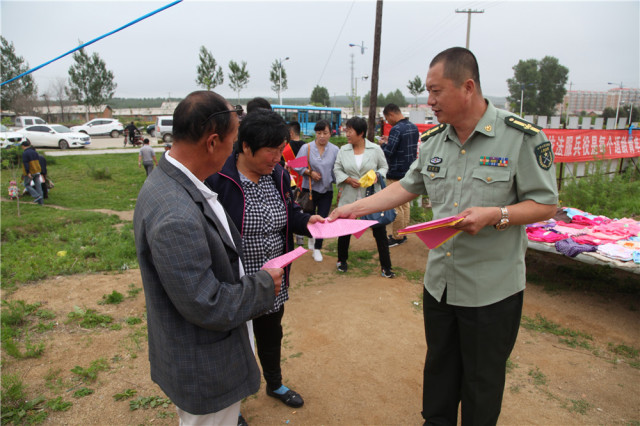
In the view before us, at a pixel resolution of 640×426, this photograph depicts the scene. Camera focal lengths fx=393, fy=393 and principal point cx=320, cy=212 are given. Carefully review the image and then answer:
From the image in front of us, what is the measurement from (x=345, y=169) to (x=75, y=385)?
11.4ft

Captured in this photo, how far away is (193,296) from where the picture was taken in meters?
1.32

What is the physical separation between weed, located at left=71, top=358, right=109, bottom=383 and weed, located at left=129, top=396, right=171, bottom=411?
1.70 feet

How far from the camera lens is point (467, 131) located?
81.1 inches

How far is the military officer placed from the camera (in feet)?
6.19

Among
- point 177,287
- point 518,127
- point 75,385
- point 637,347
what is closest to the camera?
point 177,287

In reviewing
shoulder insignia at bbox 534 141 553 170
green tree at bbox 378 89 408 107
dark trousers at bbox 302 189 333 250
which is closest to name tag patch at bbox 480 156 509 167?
shoulder insignia at bbox 534 141 553 170

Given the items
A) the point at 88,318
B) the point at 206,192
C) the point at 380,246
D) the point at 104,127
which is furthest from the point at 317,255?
the point at 104,127

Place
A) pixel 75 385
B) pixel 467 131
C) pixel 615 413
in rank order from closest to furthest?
pixel 467 131 < pixel 615 413 < pixel 75 385

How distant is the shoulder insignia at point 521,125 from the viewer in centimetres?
191

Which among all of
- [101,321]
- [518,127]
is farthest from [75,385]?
[518,127]

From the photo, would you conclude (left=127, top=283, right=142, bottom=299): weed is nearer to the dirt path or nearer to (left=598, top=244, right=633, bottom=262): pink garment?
the dirt path

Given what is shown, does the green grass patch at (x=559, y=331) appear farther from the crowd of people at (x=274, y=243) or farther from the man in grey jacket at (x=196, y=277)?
the man in grey jacket at (x=196, y=277)

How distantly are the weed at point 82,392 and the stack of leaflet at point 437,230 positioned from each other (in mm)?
2603

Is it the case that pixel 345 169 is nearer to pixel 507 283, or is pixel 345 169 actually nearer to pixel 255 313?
pixel 507 283
